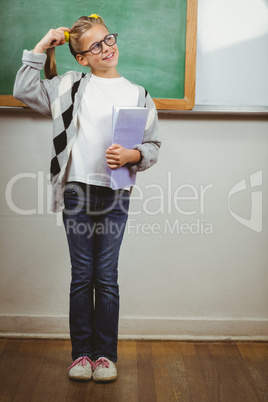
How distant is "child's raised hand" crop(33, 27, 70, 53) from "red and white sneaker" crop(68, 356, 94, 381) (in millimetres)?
1032

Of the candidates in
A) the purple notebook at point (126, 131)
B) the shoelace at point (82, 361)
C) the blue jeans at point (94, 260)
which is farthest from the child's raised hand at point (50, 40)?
the shoelace at point (82, 361)

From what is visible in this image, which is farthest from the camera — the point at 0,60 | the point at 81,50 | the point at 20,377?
the point at 0,60

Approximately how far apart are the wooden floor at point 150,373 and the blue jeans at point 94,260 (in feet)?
0.40

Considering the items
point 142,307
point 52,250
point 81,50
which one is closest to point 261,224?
point 142,307

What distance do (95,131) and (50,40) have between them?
311 mm

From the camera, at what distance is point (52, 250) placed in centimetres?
201

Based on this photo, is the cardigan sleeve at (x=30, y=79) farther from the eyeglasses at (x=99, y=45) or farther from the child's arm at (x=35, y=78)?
the eyeglasses at (x=99, y=45)

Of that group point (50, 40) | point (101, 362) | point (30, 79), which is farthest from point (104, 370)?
point (50, 40)

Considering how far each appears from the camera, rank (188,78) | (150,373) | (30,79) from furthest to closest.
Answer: (188,78) → (150,373) → (30,79)

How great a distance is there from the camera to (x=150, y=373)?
5.60ft

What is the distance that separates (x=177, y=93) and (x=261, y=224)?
0.65 m

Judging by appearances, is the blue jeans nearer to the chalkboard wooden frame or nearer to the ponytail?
the ponytail

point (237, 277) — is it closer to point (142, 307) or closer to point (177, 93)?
point (142, 307)

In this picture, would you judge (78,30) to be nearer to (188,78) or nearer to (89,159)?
(89,159)
